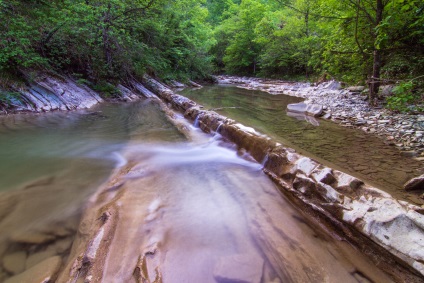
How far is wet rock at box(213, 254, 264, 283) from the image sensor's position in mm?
1671

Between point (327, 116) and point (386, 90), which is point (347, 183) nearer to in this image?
point (327, 116)

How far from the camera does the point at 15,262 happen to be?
1.70 metres

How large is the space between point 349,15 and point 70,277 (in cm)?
798

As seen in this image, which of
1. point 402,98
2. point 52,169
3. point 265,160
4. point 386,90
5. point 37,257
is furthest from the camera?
point 386,90

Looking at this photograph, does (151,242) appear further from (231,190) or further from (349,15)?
(349,15)

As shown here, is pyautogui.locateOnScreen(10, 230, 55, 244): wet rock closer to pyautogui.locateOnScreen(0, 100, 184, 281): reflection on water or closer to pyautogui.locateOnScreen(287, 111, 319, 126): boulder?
pyautogui.locateOnScreen(0, 100, 184, 281): reflection on water

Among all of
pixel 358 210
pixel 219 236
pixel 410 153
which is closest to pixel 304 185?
pixel 358 210

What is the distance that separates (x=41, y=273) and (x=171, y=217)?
1.12 m

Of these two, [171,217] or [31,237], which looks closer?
[31,237]

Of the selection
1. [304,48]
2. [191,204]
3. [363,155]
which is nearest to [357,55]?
[363,155]

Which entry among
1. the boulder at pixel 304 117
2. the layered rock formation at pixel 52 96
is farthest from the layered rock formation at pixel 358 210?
the layered rock formation at pixel 52 96

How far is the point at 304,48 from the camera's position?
57.9 feet

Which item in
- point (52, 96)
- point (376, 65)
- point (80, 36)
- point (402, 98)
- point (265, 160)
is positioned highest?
point (80, 36)

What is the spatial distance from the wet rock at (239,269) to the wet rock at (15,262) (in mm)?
1467
